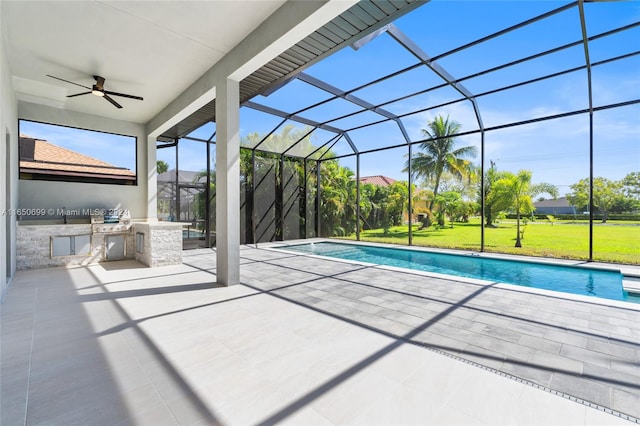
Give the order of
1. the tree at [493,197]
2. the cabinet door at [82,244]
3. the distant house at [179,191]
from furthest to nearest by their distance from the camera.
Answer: the tree at [493,197], the distant house at [179,191], the cabinet door at [82,244]

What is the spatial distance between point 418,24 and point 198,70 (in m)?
4.03

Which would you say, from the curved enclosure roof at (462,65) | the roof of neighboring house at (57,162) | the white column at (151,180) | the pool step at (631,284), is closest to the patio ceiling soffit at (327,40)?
the curved enclosure roof at (462,65)

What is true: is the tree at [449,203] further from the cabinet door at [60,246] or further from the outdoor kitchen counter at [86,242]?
the cabinet door at [60,246]

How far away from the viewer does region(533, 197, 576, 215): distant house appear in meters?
9.03

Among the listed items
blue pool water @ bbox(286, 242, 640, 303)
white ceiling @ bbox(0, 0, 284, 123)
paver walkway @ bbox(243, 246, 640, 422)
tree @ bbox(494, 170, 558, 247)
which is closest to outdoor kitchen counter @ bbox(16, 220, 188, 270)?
paver walkway @ bbox(243, 246, 640, 422)

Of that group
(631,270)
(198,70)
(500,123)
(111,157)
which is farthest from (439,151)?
(111,157)

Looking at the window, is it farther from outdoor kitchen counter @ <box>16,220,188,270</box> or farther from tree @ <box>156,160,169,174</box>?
outdoor kitchen counter @ <box>16,220,188,270</box>

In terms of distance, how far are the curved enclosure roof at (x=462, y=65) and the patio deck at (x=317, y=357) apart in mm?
3824

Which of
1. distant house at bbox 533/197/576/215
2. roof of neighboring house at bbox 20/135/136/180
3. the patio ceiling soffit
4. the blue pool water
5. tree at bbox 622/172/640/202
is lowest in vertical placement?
the blue pool water

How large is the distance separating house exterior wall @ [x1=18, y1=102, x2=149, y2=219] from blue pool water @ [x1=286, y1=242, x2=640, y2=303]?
5.59 m

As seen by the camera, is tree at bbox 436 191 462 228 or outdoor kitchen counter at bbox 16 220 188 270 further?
tree at bbox 436 191 462 228

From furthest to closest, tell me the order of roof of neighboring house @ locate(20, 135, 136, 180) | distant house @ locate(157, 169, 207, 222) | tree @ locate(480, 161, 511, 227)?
tree @ locate(480, 161, 511, 227) → distant house @ locate(157, 169, 207, 222) → roof of neighboring house @ locate(20, 135, 136, 180)

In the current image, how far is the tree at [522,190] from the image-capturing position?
946 centimetres

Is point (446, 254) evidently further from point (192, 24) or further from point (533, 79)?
point (192, 24)
